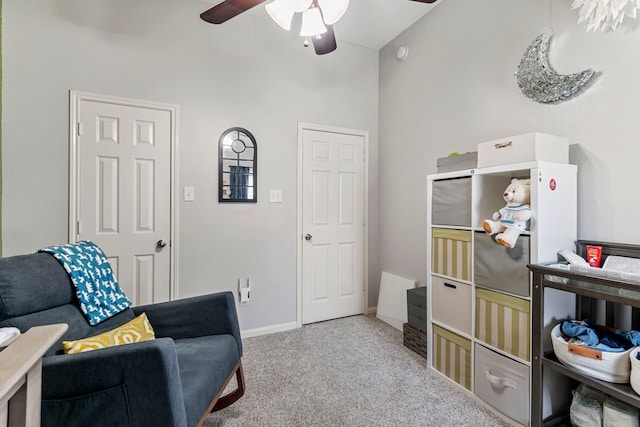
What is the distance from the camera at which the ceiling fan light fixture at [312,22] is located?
1644 mm

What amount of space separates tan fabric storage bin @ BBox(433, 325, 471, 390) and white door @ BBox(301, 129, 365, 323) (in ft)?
4.03

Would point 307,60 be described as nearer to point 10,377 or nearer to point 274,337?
point 274,337

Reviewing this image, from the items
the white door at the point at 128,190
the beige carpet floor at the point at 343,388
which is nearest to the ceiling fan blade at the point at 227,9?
the white door at the point at 128,190

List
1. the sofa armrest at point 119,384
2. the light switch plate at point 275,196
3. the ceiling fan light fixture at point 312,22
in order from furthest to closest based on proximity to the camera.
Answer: the light switch plate at point 275,196
the ceiling fan light fixture at point 312,22
the sofa armrest at point 119,384

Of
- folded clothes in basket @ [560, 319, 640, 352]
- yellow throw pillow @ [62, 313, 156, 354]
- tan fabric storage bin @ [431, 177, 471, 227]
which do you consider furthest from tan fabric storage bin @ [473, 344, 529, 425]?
yellow throw pillow @ [62, 313, 156, 354]

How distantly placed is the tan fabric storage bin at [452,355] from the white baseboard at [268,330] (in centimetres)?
136

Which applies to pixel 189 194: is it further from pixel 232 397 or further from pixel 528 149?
pixel 528 149

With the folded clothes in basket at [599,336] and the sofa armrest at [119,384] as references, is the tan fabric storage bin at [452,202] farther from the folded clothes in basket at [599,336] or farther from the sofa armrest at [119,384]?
the sofa armrest at [119,384]

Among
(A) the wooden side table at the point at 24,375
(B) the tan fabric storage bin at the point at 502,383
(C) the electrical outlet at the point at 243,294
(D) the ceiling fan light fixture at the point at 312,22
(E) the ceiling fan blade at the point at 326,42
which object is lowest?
(B) the tan fabric storage bin at the point at 502,383

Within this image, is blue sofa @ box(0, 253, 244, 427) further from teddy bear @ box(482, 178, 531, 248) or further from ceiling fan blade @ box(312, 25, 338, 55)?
ceiling fan blade @ box(312, 25, 338, 55)

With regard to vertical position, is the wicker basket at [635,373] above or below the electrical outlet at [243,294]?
above

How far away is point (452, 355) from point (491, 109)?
5.70 feet

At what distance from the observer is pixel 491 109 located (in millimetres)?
2119

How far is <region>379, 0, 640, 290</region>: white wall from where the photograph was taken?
149 centimetres
